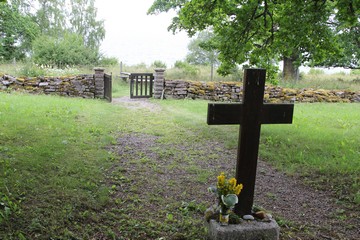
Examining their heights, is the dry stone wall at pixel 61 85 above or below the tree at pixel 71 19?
below

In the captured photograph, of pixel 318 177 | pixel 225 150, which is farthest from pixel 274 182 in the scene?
pixel 225 150

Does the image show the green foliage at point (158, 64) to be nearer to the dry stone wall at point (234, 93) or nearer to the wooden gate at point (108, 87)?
the dry stone wall at point (234, 93)

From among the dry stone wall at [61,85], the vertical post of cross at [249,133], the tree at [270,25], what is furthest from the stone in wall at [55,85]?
the vertical post of cross at [249,133]

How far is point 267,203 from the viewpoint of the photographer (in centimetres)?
436

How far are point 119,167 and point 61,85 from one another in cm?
1016

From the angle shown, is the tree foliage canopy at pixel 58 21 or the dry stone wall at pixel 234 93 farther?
the tree foliage canopy at pixel 58 21

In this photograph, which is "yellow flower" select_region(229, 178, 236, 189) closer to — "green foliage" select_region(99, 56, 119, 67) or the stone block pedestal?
the stone block pedestal

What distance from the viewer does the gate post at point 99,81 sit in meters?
14.4

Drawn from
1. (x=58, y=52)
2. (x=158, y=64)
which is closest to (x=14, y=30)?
(x=58, y=52)

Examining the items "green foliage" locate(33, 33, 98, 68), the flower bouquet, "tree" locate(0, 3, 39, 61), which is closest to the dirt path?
the flower bouquet

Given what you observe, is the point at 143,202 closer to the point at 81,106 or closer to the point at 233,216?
the point at 233,216

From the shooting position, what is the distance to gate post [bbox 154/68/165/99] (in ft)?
51.0

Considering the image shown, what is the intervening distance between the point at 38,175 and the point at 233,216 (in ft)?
9.19

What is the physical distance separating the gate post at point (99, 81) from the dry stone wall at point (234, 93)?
319cm
